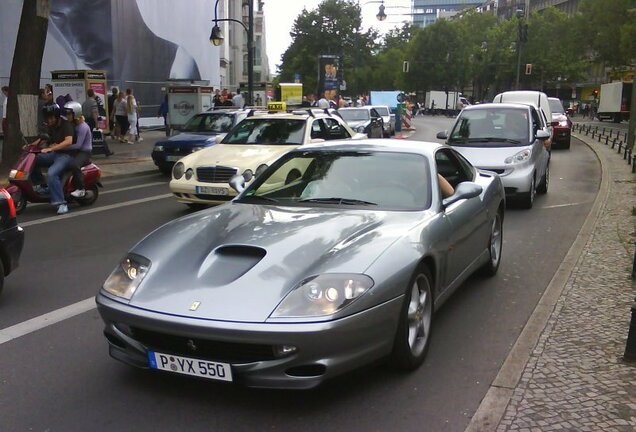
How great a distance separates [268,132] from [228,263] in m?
7.76

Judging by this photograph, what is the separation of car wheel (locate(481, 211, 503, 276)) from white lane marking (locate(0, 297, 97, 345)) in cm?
374

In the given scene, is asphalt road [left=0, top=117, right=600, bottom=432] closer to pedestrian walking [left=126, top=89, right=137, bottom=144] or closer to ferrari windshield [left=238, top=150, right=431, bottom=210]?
ferrari windshield [left=238, top=150, right=431, bottom=210]

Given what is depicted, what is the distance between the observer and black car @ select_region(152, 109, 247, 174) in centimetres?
1434

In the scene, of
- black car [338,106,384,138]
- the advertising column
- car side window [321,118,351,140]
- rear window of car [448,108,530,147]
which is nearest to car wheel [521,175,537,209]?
rear window of car [448,108,530,147]

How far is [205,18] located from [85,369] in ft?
117

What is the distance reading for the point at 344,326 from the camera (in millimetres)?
3340

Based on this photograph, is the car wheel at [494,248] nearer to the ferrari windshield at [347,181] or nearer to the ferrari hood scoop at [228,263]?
the ferrari windshield at [347,181]

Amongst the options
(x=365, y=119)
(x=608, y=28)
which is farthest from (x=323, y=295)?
(x=608, y=28)

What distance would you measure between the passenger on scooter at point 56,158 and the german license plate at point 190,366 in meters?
7.24

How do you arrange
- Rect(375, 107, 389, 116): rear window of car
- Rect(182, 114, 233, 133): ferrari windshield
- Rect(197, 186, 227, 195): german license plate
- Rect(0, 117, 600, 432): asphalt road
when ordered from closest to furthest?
Rect(0, 117, 600, 432): asphalt road < Rect(197, 186, 227, 195): german license plate < Rect(182, 114, 233, 133): ferrari windshield < Rect(375, 107, 389, 116): rear window of car

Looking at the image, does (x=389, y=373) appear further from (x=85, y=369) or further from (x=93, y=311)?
(x=93, y=311)

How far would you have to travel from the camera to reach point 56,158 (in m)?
9.98

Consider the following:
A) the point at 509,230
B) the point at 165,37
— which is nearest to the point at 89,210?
the point at 509,230

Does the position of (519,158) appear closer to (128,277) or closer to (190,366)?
(128,277)
